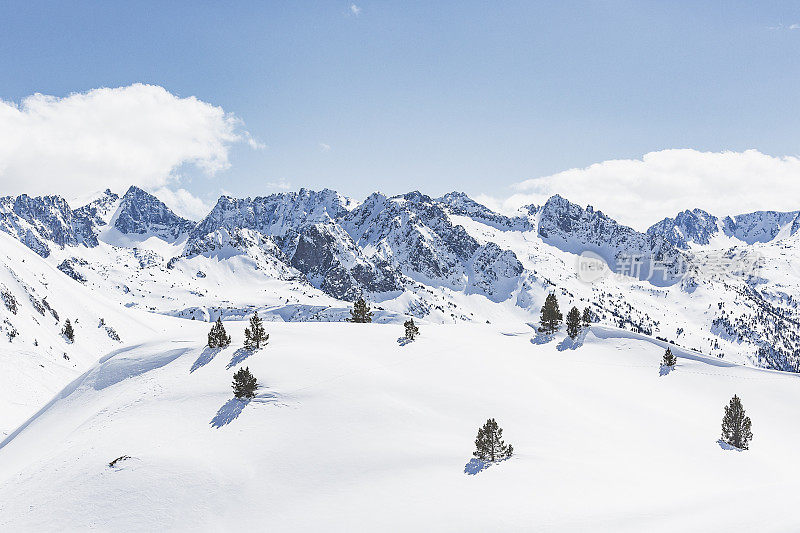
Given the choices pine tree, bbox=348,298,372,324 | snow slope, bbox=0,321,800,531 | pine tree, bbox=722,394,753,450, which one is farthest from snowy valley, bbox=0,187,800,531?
pine tree, bbox=348,298,372,324

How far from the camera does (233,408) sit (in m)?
32.6

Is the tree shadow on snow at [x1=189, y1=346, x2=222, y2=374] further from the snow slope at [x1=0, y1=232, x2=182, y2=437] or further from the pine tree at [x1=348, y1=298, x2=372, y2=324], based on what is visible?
the pine tree at [x1=348, y1=298, x2=372, y2=324]

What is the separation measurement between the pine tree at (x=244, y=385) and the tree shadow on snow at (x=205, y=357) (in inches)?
327

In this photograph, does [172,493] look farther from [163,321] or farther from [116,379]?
[163,321]

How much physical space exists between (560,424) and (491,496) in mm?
14995

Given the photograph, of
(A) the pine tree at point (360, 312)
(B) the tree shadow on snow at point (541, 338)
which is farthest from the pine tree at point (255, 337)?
(B) the tree shadow on snow at point (541, 338)

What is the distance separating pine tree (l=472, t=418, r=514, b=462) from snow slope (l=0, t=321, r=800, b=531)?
899 mm

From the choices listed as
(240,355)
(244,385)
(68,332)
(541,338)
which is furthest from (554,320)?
(68,332)

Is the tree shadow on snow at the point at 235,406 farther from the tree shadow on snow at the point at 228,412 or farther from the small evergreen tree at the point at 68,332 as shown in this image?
the small evergreen tree at the point at 68,332

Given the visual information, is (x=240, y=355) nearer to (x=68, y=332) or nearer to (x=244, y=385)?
(x=244, y=385)

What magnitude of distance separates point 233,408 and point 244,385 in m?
1.90

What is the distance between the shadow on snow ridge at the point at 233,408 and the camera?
3097 centimetres

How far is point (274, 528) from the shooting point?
68.9ft

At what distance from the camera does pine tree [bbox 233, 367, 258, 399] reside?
33.7m
